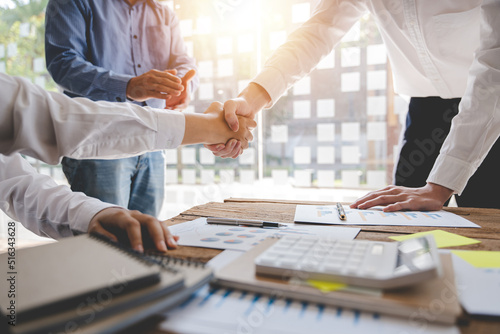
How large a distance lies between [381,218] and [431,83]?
2.46 ft

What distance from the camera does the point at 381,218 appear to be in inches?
33.0

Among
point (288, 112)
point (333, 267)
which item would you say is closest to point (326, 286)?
point (333, 267)

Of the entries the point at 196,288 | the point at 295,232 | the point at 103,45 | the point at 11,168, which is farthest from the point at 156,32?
the point at 196,288

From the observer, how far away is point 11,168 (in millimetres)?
897

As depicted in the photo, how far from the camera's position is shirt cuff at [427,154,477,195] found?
96 cm

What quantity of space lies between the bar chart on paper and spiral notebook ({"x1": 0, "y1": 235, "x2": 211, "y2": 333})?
49 centimetres

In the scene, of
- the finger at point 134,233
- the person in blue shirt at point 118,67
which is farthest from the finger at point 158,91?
the finger at point 134,233

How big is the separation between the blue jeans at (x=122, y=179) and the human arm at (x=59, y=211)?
20.3 inches

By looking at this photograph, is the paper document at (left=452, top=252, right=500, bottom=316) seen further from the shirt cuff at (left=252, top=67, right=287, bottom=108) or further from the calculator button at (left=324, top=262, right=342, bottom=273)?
the shirt cuff at (left=252, top=67, right=287, bottom=108)

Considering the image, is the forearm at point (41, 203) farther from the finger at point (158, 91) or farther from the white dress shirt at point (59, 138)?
the finger at point (158, 91)

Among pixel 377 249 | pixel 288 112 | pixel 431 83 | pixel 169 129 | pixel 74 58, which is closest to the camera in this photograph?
pixel 377 249

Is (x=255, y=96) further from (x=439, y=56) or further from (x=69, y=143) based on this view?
(x=69, y=143)

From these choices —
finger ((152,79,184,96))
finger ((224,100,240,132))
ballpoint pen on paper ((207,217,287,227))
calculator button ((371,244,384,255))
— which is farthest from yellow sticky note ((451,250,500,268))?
finger ((152,79,184,96))

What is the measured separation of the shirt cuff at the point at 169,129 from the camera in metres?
0.74
